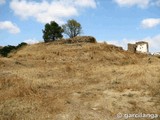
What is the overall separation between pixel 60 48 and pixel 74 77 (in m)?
15.1

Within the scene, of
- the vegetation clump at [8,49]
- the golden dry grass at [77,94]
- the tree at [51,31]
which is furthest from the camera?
the tree at [51,31]

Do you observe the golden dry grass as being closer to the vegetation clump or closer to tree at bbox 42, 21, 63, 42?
the vegetation clump

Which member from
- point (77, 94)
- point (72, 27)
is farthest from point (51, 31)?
point (77, 94)

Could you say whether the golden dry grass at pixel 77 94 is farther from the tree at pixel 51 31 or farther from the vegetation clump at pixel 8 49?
the tree at pixel 51 31

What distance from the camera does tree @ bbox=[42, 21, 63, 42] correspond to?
144 feet

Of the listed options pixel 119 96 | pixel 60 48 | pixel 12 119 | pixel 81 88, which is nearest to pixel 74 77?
pixel 81 88

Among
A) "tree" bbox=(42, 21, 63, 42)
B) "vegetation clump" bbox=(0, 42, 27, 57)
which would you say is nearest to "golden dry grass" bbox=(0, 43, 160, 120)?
"vegetation clump" bbox=(0, 42, 27, 57)

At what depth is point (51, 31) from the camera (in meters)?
44.0

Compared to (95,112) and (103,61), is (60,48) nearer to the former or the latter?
(103,61)

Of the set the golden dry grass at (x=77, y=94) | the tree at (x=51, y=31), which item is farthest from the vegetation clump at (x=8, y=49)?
the golden dry grass at (x=77, y=94)

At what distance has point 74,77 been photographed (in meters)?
20.0

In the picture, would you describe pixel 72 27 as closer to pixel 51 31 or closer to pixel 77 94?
pixel 51 31

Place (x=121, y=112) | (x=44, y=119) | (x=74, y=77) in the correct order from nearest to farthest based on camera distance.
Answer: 1. (x=44, y=119)
2. (x=121, y=112)
3. (x=74, y=77)

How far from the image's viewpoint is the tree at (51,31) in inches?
1727
